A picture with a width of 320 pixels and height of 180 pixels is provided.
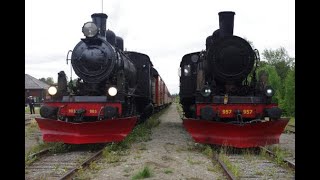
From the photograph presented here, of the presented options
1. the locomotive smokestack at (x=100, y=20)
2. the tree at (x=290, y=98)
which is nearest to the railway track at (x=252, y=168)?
the locomotive smokestack at (x=100, y=20)

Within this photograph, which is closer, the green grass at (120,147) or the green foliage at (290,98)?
the green grass at (120,147)

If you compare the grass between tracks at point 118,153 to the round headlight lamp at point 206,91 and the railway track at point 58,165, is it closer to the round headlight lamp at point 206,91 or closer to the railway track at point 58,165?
the railway track at point 58,165

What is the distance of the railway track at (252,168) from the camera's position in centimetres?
623

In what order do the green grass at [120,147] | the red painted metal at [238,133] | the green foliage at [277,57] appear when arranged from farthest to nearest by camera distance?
the green foliage at [277,57] → the red painted metal at [238,133] → the green grass at [120,147]

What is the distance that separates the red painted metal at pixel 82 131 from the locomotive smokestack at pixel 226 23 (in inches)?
146

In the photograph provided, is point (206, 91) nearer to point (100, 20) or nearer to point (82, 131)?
point (82, 131)

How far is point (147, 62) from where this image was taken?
52.1ft

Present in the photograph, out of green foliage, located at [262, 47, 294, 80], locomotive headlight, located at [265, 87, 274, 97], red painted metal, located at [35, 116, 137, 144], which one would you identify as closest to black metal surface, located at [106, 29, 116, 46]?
red painted metal, located at [35, 116, 137, 144]

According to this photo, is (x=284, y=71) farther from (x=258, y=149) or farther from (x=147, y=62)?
(x=258, y=149)

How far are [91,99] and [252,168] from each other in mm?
4547

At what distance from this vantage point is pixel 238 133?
847 centimetres

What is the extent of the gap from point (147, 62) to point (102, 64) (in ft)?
19.0
